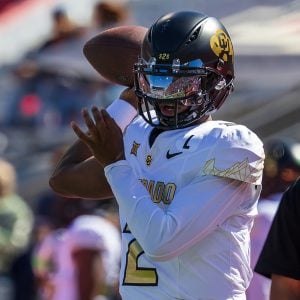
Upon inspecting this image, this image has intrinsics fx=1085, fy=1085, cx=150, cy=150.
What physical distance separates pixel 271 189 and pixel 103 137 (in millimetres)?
2673

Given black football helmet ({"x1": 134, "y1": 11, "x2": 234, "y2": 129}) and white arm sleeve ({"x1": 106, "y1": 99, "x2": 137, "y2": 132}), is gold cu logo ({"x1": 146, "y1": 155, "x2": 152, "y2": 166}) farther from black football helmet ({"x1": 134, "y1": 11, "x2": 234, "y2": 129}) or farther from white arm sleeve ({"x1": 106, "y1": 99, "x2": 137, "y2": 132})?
white arm sleeve ({"x1": 106, "y1": 99, "x2": 137, "y2": 132})

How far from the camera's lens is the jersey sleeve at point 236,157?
2984 mm

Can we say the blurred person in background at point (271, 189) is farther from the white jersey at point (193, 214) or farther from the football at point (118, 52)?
the white jersey at point (193, 214)

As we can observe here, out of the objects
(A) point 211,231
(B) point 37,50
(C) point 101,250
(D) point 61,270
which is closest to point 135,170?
(A) point 211,231

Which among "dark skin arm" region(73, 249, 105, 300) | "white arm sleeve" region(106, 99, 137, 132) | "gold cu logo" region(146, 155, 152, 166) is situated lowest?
"dark skin arm" region(73, 249, 105, 300)

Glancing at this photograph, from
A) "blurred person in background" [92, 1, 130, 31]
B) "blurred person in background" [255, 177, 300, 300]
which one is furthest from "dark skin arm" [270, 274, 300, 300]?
"blurred person in background" [92, 1, 130, 31]

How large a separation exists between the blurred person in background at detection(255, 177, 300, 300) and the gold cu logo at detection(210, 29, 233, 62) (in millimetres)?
428

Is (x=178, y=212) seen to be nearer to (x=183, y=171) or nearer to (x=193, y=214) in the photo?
(x=193, y=214)

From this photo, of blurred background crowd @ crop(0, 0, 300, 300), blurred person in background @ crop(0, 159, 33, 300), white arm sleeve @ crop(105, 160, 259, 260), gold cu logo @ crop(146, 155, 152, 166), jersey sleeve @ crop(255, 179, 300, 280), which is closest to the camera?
white arm sleeve @ crop(105, 160, 259, 260)

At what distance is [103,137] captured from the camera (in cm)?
308

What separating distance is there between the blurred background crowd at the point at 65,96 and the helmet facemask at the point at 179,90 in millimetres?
2250

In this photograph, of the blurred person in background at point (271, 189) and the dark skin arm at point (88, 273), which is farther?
the dark skin arm at point (88, 273)

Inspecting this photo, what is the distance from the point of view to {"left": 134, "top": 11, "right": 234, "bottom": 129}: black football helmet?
3.12 meters

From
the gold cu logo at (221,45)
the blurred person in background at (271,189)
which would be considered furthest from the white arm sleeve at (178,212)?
the blurred person in background at (271,189)
